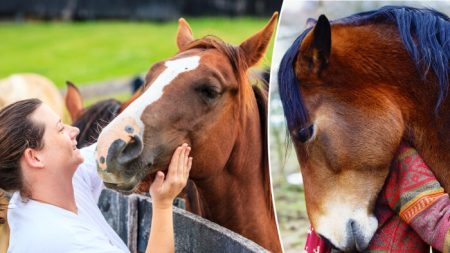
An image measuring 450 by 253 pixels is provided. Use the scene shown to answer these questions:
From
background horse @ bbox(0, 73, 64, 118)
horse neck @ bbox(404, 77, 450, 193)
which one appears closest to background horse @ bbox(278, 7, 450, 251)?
horse neck @ bbox(404, 77, 450, 193)

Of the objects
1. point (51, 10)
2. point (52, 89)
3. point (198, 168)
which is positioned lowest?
point (51, 10)

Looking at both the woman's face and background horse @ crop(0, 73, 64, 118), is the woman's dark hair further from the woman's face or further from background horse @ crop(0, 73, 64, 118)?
background horse @ crop(0, 73, 64, 118)

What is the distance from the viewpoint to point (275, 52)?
5.90 ft

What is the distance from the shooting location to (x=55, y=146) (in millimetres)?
1949

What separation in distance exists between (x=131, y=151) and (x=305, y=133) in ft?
1.69

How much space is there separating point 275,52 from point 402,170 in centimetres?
45

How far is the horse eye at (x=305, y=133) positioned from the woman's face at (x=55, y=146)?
2.22 ft

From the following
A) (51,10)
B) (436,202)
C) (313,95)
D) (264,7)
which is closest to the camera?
(436,202)

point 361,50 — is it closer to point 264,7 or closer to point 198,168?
point 198,168

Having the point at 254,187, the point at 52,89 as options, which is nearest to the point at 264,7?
the point at 52,89

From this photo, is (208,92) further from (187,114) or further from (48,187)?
(48,187)

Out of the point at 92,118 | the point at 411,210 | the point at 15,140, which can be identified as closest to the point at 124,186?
the point at 15,140

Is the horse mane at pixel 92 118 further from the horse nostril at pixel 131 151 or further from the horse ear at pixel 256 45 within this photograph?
the horse nostril at pixel 131 151

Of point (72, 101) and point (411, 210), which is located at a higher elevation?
point (411, 210)
